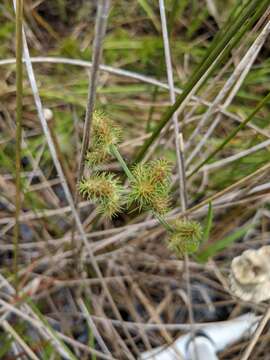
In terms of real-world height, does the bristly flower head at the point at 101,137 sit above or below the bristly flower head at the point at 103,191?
above

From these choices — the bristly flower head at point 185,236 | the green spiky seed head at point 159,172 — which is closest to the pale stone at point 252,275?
the bristly flower head at point 185,236

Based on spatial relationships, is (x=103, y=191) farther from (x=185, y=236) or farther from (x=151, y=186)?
(x=185, y=236)

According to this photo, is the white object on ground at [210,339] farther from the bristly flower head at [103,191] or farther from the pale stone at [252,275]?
the bristly flower head at [103,191]

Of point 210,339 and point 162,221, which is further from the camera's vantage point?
point 210,339

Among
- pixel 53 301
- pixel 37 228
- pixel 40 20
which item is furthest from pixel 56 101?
pixel 53 301

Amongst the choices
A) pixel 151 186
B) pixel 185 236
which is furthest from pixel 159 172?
pixel 185 236

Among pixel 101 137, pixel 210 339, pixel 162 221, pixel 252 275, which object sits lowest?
pixel 210 339
